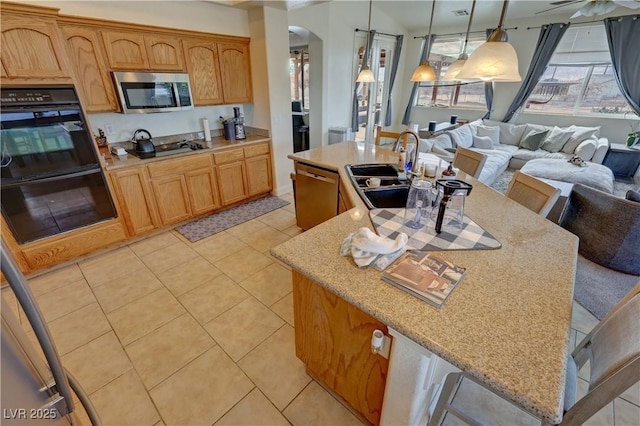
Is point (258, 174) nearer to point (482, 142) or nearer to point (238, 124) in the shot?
point (238, 124)

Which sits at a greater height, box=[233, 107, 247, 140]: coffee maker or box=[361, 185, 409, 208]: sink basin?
box=[233, 107, 247, 140]: coffee maker

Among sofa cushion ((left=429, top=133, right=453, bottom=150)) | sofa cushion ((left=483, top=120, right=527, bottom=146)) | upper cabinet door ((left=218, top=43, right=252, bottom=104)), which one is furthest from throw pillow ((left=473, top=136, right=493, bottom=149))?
upper cabinet door ((left=218, top=43, right=252, bottom=104))

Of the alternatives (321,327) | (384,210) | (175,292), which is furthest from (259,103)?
(321,327)

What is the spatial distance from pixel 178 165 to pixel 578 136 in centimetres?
649

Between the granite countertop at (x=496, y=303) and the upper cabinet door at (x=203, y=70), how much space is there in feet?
8.97

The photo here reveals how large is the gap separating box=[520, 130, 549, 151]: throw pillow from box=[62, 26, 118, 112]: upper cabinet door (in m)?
6.61

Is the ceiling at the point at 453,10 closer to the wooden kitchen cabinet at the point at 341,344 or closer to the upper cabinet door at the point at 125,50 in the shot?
the upper cabinet door at the point at 125,50

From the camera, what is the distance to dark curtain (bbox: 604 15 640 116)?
448 cm

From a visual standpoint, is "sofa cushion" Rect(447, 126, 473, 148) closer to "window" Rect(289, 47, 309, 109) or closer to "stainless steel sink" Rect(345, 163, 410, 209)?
"stainless steel sink" Rect(345, 163, 410, 209)

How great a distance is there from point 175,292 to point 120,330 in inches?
17.2

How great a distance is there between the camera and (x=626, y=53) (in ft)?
15.1

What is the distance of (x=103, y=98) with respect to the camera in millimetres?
2615

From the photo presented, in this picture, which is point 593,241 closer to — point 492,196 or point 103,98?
point 492,196

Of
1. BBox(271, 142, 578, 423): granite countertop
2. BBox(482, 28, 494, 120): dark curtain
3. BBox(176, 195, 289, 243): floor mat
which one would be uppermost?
BBox(482, 28, 494, 120): dark curtain
